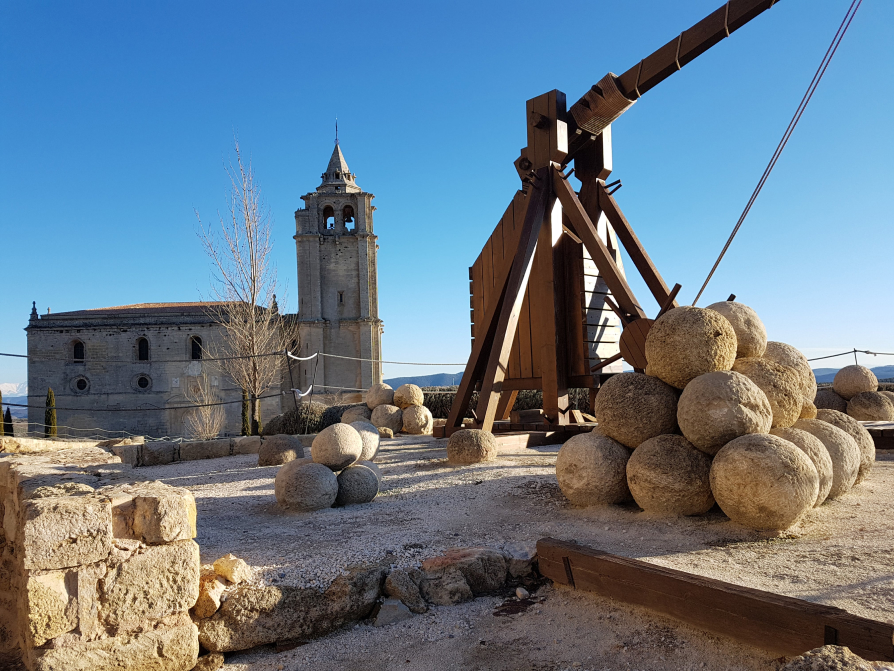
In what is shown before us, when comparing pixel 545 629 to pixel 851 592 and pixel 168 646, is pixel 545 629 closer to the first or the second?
pixel 851 592

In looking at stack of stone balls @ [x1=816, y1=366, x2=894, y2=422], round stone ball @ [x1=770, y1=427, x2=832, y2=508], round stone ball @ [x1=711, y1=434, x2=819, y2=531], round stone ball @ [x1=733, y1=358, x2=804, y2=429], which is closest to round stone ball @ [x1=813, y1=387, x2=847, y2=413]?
stack of stone balls @ [x1=816, y1=366, x2=894, y2=422]

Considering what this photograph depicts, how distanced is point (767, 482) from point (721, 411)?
1.82 feet

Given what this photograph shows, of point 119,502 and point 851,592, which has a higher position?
point 119,502

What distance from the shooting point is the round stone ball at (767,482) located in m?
3.88

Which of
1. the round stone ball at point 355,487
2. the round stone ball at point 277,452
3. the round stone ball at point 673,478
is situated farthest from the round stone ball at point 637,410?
the round stone ball at point 277,452

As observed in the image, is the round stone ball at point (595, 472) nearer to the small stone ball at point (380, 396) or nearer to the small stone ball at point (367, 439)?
the small stone ball at point (367, 439)

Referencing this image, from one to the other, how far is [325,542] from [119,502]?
4.66 ft

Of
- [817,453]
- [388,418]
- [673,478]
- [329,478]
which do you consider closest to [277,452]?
[329,478]

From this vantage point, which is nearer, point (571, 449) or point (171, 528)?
point (171, 528)

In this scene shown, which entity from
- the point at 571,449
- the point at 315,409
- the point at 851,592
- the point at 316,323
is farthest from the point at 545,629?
the point at 316,323

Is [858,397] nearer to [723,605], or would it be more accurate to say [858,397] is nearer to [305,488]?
[723,605]

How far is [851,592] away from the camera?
117 inches

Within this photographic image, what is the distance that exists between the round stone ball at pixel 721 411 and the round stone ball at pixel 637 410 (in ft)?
0.88

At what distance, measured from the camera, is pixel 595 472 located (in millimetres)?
4770
